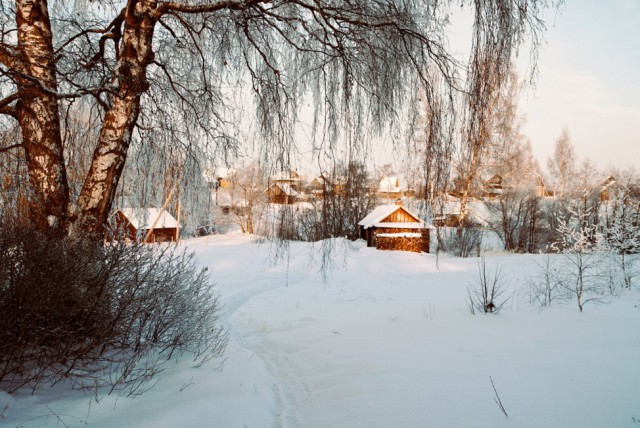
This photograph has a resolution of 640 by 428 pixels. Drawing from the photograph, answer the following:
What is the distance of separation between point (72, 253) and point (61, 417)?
1.15 metres

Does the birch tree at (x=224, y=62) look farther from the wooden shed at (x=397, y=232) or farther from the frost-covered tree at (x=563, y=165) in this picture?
the frost-covered tree at (x=563, y=165)

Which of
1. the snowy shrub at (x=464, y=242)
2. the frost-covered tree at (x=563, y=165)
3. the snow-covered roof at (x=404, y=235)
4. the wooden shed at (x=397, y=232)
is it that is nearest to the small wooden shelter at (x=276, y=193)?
the wooden shed at (x=397, y=232)

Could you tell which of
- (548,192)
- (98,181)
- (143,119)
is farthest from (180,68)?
(548,192)

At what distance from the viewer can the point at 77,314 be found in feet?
9.16

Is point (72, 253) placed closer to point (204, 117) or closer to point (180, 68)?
point (204, 117)

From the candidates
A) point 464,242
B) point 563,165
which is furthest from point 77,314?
point 563,165

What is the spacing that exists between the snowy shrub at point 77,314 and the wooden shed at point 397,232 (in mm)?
18805

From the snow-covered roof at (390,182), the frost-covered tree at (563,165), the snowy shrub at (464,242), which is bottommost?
the snowy shrub at (464,242)

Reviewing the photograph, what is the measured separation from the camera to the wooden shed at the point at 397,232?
21.8 meters

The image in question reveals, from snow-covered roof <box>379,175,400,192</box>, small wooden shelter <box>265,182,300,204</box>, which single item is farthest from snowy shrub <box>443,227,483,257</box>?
small wooden shelter <box>265,182,300,204</box>

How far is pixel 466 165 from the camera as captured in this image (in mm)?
2539

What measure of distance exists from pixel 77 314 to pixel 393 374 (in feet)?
10.7

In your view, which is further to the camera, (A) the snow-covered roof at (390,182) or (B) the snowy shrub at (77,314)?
(A) the snow-covered roof at (390,182)

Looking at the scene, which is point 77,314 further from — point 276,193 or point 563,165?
point 563,165
